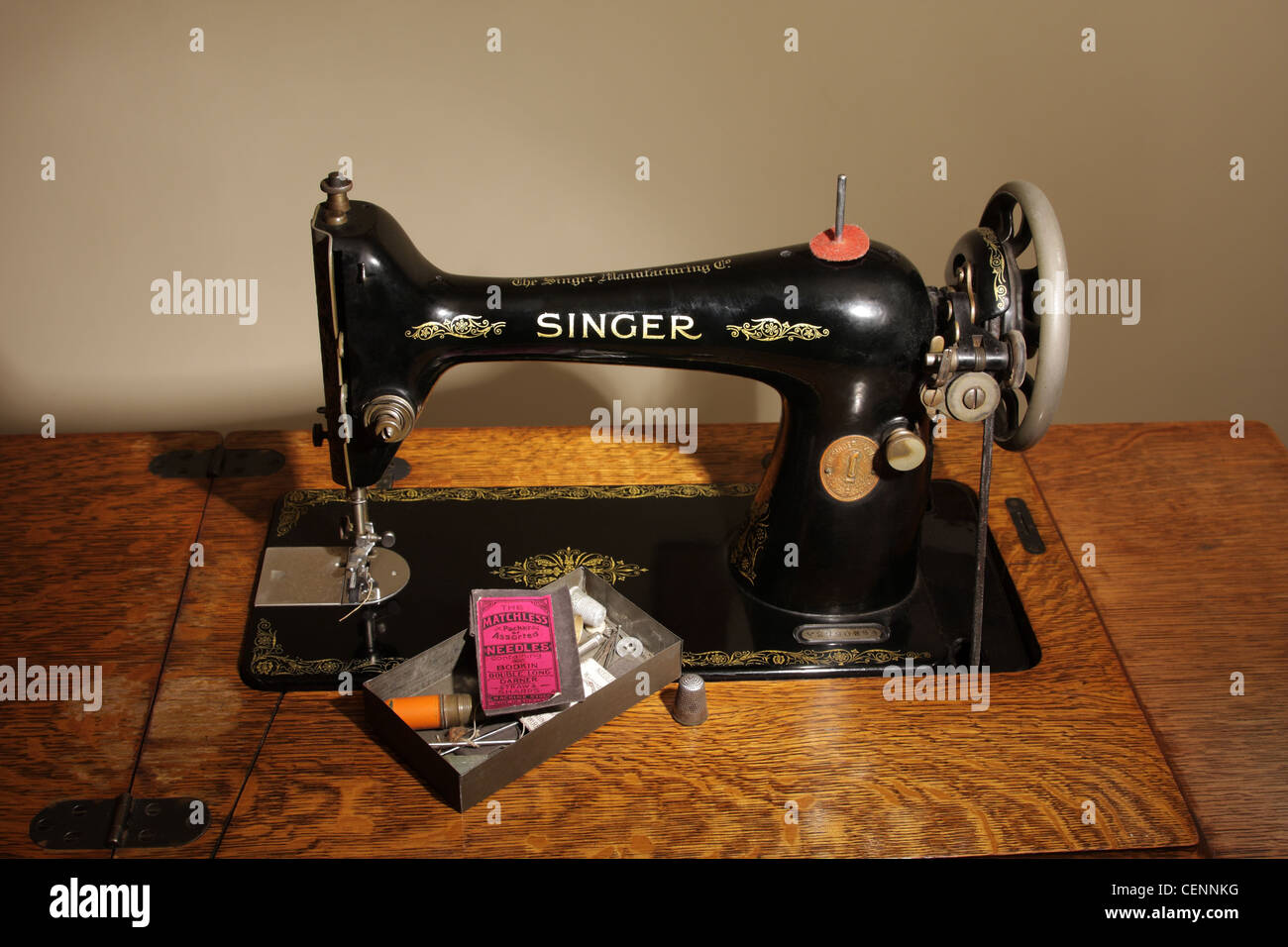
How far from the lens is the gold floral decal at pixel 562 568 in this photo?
72.4 inches

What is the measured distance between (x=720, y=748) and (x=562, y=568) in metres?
0.40

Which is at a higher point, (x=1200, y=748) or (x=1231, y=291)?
(x=1231, y=291)

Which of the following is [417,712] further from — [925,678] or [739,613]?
[925,678]

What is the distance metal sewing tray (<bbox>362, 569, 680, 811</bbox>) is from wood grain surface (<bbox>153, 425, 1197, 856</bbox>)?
2 centimetres

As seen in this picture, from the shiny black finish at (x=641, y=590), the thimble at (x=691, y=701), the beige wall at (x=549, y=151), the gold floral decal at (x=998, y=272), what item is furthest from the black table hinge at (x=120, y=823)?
the beige wall at (x=549, y=151)

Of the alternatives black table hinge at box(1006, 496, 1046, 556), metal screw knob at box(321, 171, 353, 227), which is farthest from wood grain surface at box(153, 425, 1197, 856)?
metal screw knob at box(321, 171, 353, 227)

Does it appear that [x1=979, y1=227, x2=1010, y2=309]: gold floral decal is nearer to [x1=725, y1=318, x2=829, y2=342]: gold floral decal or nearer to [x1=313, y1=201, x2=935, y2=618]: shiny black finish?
[x1=313, y1=201, x2=935, y2=618]: shiny black finish

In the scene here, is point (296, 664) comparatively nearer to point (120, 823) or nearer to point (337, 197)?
point (120, 823)

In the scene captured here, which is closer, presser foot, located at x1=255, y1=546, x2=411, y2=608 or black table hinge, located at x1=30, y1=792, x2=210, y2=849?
black table hinge, located at x1=30, y1=792, x2=210, y2=849

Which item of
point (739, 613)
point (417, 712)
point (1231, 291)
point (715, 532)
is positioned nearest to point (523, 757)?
point (417, 712)

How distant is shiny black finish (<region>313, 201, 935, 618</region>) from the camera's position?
160cm

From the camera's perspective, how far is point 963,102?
266 centimetres

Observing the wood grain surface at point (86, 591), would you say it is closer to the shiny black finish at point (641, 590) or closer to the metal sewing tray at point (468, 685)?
the shiny black finish at point (641, 590)

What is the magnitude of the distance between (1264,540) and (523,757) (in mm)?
1188
